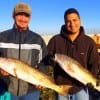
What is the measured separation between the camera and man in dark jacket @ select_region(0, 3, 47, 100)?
7.64m

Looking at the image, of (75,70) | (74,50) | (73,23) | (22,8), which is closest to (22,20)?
(22,8)

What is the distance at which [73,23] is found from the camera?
787 centimetres

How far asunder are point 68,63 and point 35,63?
0.60 m

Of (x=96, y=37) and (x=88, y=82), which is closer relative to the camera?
(x=88, y=82)

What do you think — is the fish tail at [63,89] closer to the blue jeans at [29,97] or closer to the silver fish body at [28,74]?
the silver fish body at [28,74]

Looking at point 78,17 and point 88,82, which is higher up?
point 78,17

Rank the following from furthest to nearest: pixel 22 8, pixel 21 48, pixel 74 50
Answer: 1. pixel 74 50
2. pixel 22 8
3. pixel 21 48

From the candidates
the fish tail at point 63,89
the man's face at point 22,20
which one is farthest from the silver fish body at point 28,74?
the man's face at point 22,20

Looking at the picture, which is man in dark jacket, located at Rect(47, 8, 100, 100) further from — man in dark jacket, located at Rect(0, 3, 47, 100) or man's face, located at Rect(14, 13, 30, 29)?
man's face, located at Rect(14, 13, 30, 29)

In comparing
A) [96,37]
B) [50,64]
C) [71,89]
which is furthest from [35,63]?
[96,37]

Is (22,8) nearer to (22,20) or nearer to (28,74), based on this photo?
(22,20)

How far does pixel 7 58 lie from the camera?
24.7 feet

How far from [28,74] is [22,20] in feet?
3.10

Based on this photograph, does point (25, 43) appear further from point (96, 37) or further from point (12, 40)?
point (96, 37)
